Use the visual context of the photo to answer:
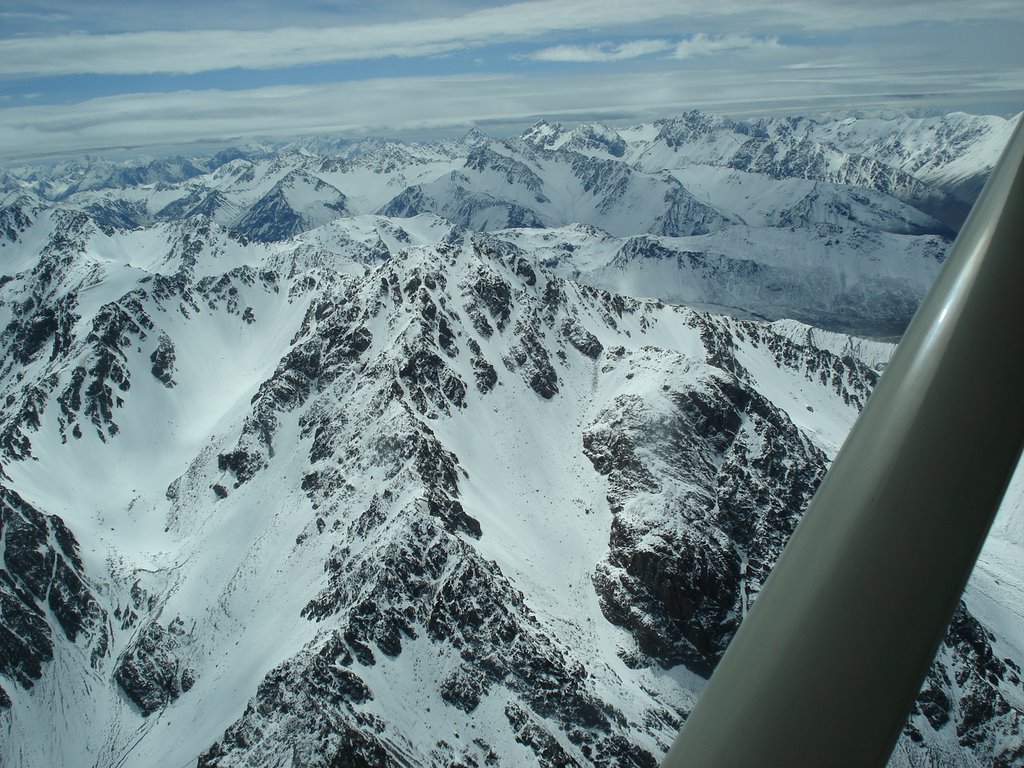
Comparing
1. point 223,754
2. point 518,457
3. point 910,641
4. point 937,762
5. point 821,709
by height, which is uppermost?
point 518,457

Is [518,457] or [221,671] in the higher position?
[518,457]

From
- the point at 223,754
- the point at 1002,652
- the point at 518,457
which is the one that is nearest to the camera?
the point at 223,754

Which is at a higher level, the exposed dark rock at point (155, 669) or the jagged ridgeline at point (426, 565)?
the jagged ridgeline at point (426, 565)

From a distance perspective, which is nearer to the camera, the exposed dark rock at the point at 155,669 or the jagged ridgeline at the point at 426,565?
the jagged ridgeline at the point at 426,565

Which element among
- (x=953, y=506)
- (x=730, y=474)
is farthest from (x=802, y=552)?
(x=730, y=474)

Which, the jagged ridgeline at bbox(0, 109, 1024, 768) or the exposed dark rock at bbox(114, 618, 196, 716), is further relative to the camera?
the exposed dark rock at bbox(114, 618, 196, 716)

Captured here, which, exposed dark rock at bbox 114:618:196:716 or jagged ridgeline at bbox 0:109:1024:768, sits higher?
jagged ridgeline at bbox 0:109:1024:768

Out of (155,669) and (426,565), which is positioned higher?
(426,565)

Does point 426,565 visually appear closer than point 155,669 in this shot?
Yes

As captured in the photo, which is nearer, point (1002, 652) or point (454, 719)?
point (454, 719)

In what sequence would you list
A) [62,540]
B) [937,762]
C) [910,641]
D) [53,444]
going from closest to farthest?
1. [910,641]
2. [937,762]
3. [62,540]
4. [53,444]

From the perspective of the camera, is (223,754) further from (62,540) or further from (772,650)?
(772,650)
